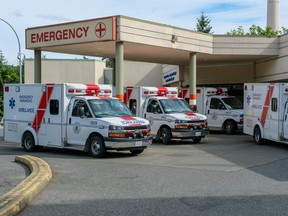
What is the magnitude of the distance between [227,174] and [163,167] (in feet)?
6.36

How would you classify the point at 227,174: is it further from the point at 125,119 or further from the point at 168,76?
the point at 168,76

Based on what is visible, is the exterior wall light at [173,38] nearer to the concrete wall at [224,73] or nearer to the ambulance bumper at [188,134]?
the ambulance bumper at [188,134]

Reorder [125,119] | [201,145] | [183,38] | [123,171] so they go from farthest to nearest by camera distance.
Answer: [183,38], [201,145], [125,119], [123,171]

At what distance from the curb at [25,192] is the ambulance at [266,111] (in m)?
9.54

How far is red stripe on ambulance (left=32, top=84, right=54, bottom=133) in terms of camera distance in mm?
16250

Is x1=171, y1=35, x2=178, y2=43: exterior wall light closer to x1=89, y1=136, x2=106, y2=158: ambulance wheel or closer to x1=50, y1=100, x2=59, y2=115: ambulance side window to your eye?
x1=50, y1=100, x2=59, y2=115: ambulance side window

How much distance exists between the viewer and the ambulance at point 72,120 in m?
14.6

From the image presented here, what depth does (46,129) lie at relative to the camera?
16.3 metres

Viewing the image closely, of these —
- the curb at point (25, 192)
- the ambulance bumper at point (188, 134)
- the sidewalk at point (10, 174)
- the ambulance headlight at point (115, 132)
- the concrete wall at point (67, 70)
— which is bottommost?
the sidewalk at point (10, 174)

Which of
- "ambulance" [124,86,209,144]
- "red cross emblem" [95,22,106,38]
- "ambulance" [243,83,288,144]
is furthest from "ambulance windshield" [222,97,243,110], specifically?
"red cross emblem" [95,22,106,38]

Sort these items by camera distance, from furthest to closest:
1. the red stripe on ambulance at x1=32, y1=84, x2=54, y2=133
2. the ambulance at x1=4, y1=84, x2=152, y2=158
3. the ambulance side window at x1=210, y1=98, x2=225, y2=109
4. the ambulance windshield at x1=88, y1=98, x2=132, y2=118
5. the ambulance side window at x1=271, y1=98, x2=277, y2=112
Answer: the ambulance side window at x1=210, y1=98, x2=225, y2=109, the ambulance side window at x1=271, y1=98, x2=277, y2=112, the red stripe on ambulance at x1=32, y1=84, x2=54, y2=133, the ambulance windshield at x1=88, y1=98, x2=132, y2=118, the ambulance at x1=4, y1=84, x2=152, y2=158

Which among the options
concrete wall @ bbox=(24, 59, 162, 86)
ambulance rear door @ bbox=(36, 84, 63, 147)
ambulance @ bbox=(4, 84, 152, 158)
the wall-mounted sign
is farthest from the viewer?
concrete wall @ bbox=(24, 59, 162, 86)

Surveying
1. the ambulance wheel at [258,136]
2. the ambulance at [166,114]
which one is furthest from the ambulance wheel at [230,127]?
the ambulance wheel at [258,136]

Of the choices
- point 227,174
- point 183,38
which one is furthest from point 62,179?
point 183,38
